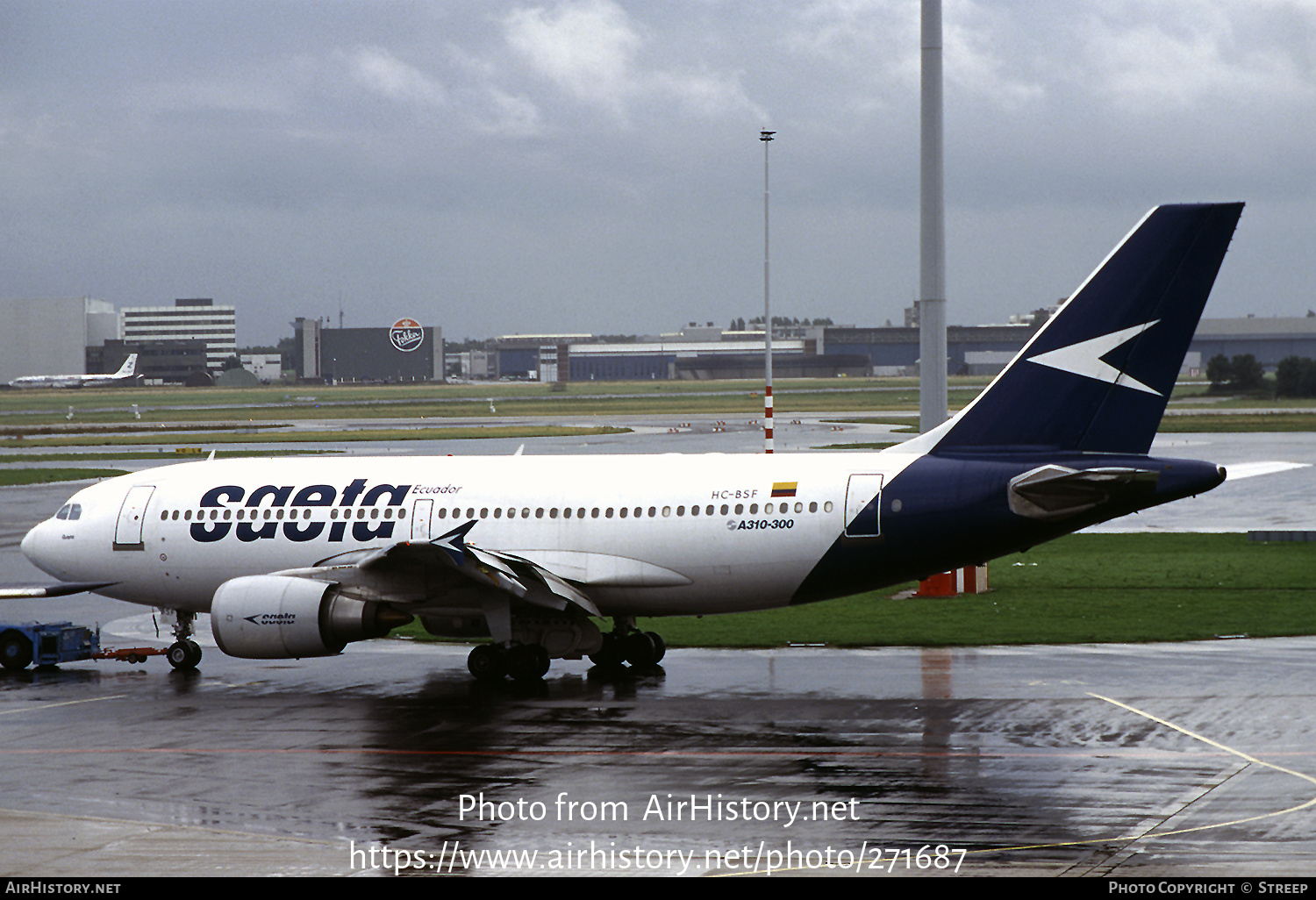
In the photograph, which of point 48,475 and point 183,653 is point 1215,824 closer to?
point 183,653

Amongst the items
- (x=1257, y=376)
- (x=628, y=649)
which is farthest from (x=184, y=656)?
(x=1257, y=376)

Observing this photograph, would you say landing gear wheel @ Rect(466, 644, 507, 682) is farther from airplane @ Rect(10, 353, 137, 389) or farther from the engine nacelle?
airplane @ Rect(10, 353, 137, 389)

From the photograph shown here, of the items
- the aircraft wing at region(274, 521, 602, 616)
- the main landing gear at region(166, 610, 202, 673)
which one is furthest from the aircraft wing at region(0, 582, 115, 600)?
the aircraft wing at region(274, 521, 602, 616)

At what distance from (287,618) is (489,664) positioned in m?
3.72

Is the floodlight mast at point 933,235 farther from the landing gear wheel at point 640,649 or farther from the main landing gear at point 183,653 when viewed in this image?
the main landing gear at point 183,653

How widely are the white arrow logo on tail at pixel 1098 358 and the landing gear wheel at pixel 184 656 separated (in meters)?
17.6

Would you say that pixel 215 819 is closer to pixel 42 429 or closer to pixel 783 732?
pixel 783 732

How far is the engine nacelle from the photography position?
25.4m

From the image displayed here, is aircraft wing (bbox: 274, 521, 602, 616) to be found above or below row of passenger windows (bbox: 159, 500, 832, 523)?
below

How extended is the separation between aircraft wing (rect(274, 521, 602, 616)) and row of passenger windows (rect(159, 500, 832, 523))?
1204 mm

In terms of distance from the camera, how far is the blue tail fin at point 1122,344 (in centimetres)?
2373

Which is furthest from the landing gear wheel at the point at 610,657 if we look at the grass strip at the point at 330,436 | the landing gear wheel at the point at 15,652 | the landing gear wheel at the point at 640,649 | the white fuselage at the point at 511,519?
the grass strip at the point at 330,436
